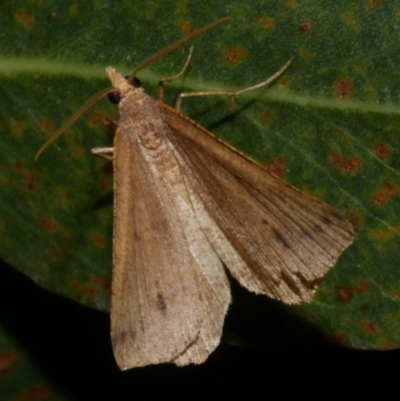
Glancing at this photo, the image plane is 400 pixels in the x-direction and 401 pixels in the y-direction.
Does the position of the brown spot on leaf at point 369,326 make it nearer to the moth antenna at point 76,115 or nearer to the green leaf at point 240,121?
the green leaf at point 240,121

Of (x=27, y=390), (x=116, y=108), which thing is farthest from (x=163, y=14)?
(x=27, y=390)

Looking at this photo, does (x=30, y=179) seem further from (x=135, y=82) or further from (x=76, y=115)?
(x=135, y=82)

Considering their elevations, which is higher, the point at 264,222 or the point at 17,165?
the point at 264,222

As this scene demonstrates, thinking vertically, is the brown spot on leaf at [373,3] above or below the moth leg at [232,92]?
above

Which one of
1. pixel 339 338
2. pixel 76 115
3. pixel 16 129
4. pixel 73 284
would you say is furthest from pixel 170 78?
pixel 339 338

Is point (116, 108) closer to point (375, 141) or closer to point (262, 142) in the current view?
point (262, 142)

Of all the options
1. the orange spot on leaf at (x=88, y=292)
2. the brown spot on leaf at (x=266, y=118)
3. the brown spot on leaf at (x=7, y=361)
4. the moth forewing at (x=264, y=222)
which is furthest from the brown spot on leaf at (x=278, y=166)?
the brown spot on leaf at (x=7, y=361)
